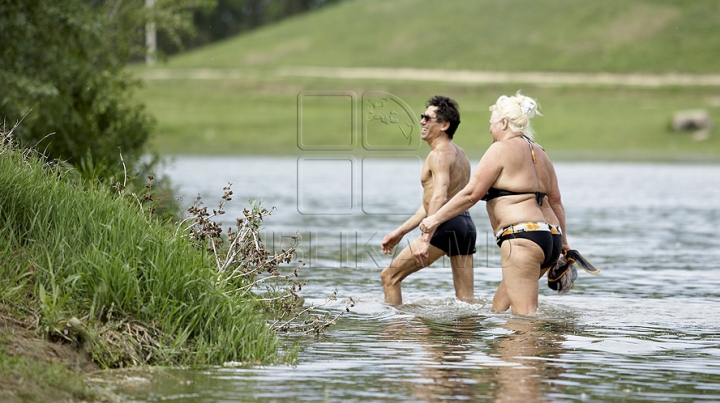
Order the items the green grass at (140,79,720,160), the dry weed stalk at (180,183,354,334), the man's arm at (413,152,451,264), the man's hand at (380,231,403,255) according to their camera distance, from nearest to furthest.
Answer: the dry weed stalk at (180,183,354,334) → the man's arm at (413,152,451,264) → the man's hand at (380,231,403,255) → the green grass at (140,79,720,160)

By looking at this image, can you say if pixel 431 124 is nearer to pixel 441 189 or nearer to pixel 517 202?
pixel 441 189

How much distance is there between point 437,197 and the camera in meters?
10.4

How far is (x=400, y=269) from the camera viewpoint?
11.0 m

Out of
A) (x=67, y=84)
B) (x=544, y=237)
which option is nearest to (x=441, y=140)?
(x=544, y=237)

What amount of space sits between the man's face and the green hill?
2805 inches

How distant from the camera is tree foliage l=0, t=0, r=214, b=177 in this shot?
20.0 metres

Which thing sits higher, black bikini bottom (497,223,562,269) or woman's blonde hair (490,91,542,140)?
woman's blonde hair (490,91,542,140)

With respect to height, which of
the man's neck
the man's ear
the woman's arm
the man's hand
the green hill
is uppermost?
the green hill

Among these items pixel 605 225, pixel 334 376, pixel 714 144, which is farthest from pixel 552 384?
pixel 714 144

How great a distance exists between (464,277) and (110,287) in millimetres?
4370

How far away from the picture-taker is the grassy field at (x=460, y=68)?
5638 centimetres

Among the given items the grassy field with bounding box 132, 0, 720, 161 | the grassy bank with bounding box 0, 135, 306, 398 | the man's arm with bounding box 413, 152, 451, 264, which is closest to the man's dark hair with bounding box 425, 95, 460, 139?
the man's arm with bounding box 413, 152, 451, 264

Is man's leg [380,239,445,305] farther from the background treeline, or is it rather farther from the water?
the background treeline

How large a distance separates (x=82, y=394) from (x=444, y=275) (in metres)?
8.71
